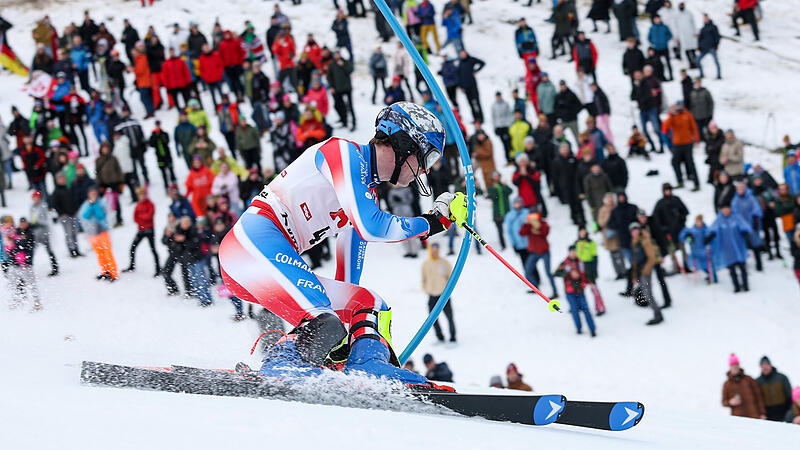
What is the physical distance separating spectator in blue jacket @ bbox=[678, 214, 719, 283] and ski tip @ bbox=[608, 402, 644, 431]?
9766mm

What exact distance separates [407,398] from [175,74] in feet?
53.0

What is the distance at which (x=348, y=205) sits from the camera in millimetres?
5457

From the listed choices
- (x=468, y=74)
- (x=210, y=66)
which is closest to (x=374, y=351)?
(x=468, y=74)

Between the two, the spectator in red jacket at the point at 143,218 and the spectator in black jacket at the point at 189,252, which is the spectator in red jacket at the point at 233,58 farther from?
the spectator in black jacket at the point at 189,252

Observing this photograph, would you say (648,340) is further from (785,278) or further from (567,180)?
(567,180)

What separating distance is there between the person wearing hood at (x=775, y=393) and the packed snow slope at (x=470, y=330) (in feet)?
2.68

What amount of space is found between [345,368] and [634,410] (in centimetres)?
174

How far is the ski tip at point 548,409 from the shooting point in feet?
17.7

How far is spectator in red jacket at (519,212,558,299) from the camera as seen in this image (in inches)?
577

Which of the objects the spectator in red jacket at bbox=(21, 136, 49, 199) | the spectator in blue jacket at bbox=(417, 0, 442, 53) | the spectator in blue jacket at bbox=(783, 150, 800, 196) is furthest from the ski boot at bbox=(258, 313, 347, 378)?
the spectator in blue jacket at bbox=(417, 0, 442, 53)

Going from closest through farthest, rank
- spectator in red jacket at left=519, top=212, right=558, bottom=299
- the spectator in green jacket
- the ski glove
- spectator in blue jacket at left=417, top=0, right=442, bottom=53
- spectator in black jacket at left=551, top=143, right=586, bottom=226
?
the ski glove, spectator in red jacket at left=519, top=212, right=558, bottom=299, the spectator in green jacket, spectator in black jacket at left=551, top=143, right=586, bottom=226, spectator in blue jacket at left=417, top=0, right=442, bottom=53

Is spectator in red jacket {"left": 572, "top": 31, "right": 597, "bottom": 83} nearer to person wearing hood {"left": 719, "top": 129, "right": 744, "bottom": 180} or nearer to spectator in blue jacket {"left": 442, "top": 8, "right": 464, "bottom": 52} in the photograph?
spectator in blue jacket {"left": 442, "top": 8, "right": 464, "bottom": 52}

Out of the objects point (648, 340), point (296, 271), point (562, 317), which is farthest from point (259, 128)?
point (296, 271)

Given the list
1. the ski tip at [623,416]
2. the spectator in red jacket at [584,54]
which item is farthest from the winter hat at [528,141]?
the ski tip at [623,416]
